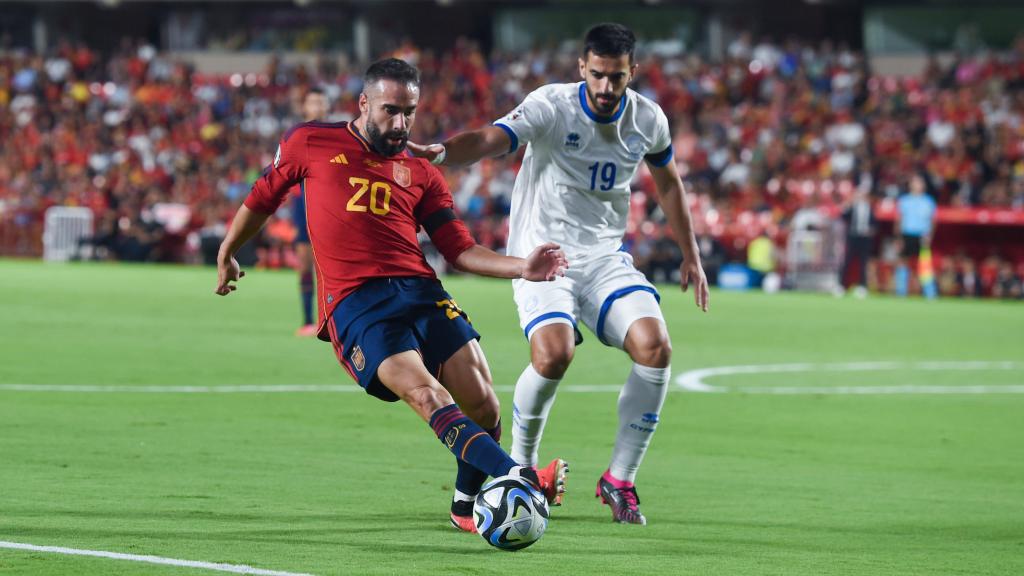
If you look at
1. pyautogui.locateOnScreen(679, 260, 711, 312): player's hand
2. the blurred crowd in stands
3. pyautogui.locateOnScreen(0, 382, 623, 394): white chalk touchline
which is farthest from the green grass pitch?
the blurred crowd in stands

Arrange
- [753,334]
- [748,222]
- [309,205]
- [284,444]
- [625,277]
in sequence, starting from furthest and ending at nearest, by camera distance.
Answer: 1. [748,222]
2. [753,334]
3. [284,444]
4. [625,277]
5. [309,205]

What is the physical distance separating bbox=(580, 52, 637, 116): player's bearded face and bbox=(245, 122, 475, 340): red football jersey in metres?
1.14

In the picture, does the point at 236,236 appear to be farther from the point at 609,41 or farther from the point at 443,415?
the point at 609,41

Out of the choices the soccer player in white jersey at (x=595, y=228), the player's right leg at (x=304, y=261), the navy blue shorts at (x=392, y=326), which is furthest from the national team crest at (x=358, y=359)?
the player's right leg at (x=304, y=261)

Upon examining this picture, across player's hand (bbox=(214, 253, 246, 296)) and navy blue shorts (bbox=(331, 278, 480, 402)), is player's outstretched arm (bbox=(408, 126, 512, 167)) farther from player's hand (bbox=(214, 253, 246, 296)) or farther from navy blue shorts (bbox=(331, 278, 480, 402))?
player's hand (bbox=(214, 253, 246, 296))

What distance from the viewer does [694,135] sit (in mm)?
35438

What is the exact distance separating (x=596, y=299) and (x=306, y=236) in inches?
354

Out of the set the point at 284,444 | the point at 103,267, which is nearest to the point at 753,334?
the point at 284,444

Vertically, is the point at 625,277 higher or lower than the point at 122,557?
higher

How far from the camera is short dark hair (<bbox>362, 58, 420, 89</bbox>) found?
22.1 feet

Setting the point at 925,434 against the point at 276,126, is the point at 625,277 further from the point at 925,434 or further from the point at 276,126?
the point at 276,126

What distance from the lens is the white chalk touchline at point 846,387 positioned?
1402cm

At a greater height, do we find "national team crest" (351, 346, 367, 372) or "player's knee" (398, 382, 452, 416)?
"national team crest" (351, 346, 367, 372)

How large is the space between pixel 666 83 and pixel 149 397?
1087 inches
